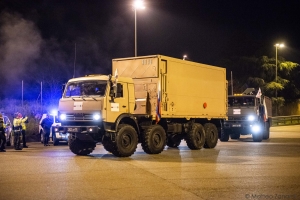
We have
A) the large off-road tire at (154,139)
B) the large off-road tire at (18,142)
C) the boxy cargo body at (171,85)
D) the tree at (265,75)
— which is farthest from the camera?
the tree at (265,75)

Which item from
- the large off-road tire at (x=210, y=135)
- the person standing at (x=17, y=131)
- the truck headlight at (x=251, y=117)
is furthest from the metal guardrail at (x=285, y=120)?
the person standing at (x=17, y=131)

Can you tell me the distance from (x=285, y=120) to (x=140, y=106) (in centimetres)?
3377

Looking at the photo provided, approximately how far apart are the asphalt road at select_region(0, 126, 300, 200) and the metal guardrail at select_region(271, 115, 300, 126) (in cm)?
3050

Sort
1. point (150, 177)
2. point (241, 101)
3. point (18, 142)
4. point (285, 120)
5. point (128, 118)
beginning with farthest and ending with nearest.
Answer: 1. point (285, 120)
2. point (241, 101)
3. point (18, 142)
4. point (128, 118)
5. point (150, 177)

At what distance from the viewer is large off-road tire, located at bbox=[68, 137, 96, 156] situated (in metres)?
17.8

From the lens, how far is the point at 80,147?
58.5 feet

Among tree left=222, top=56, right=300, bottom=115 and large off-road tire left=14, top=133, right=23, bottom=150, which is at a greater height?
tree left=222, top=56, right=300, bottom=115

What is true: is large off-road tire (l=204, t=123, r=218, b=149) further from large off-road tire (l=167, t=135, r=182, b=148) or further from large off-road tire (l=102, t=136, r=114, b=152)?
large off-road tire (l=102, t=136, r=114, b=152)

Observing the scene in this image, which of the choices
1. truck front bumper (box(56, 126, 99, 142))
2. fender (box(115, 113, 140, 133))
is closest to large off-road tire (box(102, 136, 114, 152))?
truck front bumper (box(56, 126, 99, 142))

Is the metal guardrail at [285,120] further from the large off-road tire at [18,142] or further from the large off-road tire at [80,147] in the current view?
the large off-road tire at [80,147]

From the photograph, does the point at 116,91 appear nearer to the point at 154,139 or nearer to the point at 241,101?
the point at 154,139

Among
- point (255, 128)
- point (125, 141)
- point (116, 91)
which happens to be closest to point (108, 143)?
point (125, 141)

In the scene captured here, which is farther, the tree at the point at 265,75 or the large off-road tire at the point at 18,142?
the tree at the point at 265,75

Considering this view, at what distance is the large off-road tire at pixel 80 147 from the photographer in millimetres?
17781
